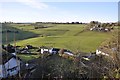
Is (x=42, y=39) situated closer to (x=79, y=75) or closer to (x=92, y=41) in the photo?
(x=92, y=41)

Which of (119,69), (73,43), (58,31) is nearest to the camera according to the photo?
(119,69)

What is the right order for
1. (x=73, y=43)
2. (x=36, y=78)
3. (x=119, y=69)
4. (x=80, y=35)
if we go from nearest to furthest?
(x=119, y=69) → (x=36, y=78) → (x=73, y=43) → (x=80, y=35)

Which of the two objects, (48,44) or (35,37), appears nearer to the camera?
(48,44)

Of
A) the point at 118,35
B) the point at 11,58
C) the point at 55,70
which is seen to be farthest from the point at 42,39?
the point at 118,35

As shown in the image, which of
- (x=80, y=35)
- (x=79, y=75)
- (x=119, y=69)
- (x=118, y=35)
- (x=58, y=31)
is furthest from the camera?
(x=58, y=31)

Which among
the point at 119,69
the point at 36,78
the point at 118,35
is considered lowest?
the point at 36,78

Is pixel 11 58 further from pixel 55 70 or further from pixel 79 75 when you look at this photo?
pixel 79 75

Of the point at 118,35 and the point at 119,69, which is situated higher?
the point at 118,35

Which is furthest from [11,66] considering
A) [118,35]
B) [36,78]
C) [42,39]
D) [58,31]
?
[58,31]

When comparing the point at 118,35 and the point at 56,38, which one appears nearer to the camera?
the point at 118,35
